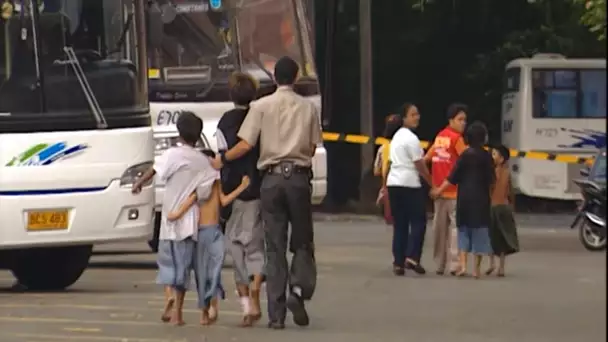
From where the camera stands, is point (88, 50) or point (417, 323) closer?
point (417, 323)

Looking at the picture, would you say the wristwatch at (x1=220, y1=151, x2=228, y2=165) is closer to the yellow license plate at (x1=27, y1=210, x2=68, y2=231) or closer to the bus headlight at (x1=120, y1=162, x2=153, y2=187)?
the bus headlight at (x1=120, y1=162, x2=153, y2=187)

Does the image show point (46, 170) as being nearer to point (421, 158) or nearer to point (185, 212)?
point (185, 212)

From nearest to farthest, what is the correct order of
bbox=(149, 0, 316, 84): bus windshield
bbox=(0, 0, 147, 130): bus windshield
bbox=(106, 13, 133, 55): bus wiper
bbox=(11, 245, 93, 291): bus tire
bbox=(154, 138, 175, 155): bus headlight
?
bbox=(0, 0, 147, 130): bus windshield
bbox=(106, 13, 133, 55): bus wiper
bbox=(11, 245, 93, 291): bus tire
bbox=(154, 138, 175, 155): bus headlight
bbox=(149, 0, 316, 84): bus windshield

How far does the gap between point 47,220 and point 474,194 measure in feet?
16.3

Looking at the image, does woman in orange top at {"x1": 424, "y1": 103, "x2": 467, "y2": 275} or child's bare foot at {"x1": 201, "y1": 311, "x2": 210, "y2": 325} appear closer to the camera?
child's bare foot at {"x1": 201, "y1": 311, "x2": 210, "y2": 325}

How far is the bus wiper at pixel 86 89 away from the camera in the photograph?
41.0 feet

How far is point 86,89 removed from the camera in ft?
41.3

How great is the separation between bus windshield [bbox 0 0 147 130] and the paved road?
157 centimetres

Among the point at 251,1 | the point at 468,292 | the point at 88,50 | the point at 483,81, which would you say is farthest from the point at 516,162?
the point at 88,50

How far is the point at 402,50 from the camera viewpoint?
116ft

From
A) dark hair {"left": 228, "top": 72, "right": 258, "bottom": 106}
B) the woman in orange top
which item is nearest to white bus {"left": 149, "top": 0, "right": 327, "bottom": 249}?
the woman in orange top

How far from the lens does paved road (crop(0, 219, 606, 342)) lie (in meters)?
10.3

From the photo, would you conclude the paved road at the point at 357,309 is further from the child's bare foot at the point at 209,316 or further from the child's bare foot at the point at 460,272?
the child's bare foot at the point at 460,272

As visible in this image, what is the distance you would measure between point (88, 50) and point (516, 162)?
19862 millimetres
